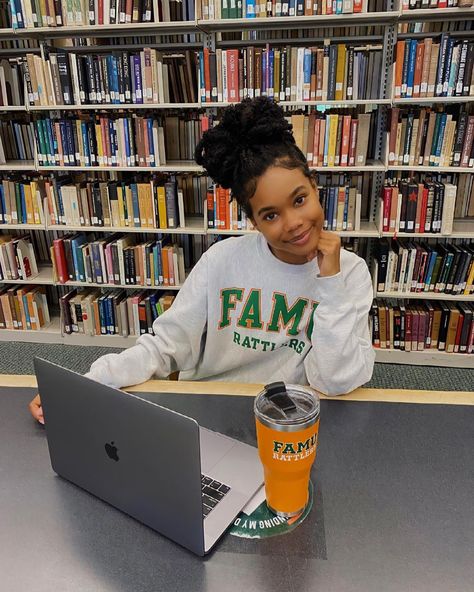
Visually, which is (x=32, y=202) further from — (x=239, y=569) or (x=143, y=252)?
(x=239, y=569)

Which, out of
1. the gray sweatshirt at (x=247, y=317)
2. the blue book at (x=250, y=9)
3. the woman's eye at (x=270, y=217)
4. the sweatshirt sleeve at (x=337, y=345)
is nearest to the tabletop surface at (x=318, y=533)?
the sweatshirt sleeve at (x=337, y=345)

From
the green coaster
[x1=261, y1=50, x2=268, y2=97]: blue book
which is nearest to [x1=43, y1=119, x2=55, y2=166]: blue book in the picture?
[x1=261, y1=50, x2=268, y2=97]: blue book

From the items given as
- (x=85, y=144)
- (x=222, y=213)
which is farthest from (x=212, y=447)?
(x=85, y=144)

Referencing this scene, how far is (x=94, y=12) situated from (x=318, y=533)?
2.68 m

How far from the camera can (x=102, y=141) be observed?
8.84 feet

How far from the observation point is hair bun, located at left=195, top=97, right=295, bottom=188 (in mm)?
1036

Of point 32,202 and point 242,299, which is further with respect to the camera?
point 32,202

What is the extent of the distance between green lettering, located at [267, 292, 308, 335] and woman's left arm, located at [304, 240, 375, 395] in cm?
13

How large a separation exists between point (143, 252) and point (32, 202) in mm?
732

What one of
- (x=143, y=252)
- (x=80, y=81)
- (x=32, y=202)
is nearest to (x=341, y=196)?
(x=143, y=252)

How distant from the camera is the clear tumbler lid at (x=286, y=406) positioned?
2.08ft

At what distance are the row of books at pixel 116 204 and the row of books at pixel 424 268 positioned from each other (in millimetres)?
1160

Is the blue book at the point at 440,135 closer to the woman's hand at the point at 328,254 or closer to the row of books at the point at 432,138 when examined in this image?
the row of books at the point at 432,138

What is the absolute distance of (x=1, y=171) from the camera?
307cm
